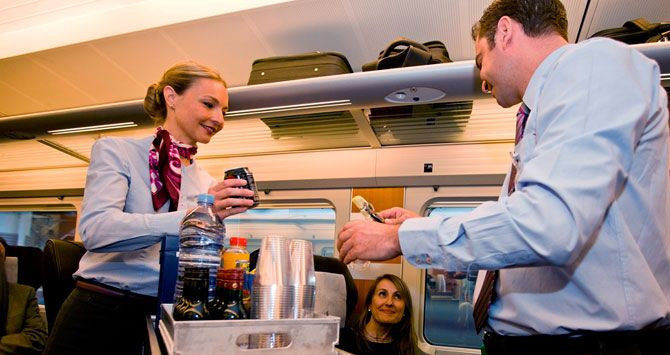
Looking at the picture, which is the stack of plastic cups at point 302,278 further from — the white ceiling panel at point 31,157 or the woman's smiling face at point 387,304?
the white ceiling panel at point 31,157

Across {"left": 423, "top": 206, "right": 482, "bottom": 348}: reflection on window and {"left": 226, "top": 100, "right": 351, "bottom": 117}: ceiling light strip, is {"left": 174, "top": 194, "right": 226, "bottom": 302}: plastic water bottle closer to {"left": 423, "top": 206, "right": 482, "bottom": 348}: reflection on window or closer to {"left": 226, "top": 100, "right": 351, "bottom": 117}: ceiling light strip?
{"left": 226, "top": 100, "right": 351, "bottom": 117}: ceiling light strip

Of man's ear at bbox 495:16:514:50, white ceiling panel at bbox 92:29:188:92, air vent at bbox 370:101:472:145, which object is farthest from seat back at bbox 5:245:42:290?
man's ear at bbox 495:16:514:50

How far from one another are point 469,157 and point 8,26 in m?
3.79

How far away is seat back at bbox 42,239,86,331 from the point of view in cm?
240

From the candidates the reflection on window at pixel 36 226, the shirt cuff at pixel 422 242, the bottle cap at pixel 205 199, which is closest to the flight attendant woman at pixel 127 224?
the bottle cap at pixel 205 199

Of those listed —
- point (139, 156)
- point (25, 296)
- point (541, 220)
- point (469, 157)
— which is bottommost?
point (25, 296)

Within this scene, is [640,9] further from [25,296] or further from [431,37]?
[25,296]

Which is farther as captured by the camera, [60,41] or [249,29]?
[60,41]

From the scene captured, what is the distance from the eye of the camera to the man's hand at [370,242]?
4.15 ft

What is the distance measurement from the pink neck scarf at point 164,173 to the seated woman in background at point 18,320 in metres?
3.31

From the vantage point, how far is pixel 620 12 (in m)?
Answer: 2.81

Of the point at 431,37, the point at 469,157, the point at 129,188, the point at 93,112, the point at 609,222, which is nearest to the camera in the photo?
the point at 609,222

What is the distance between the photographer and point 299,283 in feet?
4.00

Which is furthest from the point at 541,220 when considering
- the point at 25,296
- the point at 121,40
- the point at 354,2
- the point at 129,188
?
the point at 25,296
